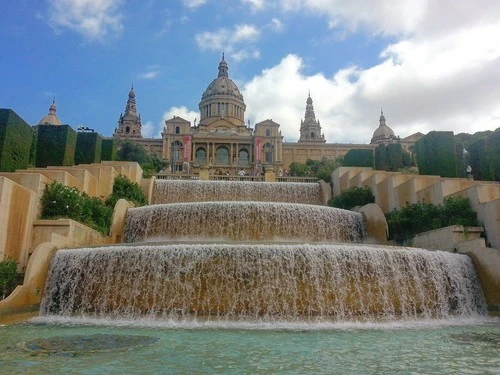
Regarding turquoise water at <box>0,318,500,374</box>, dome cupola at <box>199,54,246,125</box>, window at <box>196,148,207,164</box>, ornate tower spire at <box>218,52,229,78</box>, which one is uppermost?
ornate tower spire at <box>218,52,229,78</box>

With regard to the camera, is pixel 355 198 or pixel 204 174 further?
pixel 204 174

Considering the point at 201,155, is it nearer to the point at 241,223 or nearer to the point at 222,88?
the point at 222,88

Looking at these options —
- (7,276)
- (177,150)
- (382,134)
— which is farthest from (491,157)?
(382,134)

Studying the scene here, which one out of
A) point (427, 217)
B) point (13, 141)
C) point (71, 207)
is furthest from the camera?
point (13, 141)

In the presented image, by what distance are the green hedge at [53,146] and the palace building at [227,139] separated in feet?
144

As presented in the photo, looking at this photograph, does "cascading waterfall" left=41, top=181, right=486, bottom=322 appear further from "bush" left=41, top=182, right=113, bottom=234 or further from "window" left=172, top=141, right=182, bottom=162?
"window" left=172, top=141, right=182, bottom=162

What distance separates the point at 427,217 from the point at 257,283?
826 centimetres

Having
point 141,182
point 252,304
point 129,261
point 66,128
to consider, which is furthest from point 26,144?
point 252,304

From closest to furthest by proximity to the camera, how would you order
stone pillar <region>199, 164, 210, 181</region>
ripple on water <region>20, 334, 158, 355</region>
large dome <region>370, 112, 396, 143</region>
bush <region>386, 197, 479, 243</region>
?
ripple on water <region>20, 334, 158, 355</region>, bush <region>386, 197, 479, 243</region>, stone pillar <region>199, 164, 210, 181</region>, large dome <region>370, 112, 396, 143</region>

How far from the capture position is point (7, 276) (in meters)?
10.0

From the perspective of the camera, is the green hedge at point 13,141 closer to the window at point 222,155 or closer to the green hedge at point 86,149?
the green hedge at point 86,149

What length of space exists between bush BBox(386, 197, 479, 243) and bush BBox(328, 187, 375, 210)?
8.00 feet

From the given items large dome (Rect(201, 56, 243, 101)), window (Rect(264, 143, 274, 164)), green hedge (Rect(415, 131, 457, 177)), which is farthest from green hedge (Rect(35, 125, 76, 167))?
large dome (Rect(201, 56, 243, 101))

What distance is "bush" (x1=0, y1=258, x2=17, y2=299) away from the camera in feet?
32.3
